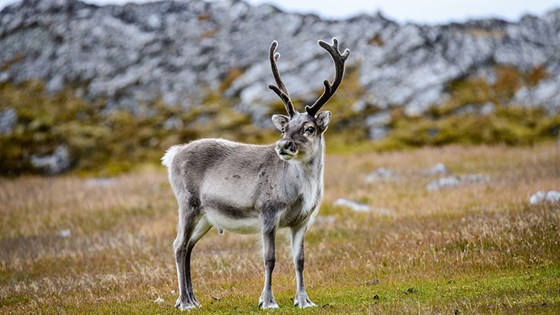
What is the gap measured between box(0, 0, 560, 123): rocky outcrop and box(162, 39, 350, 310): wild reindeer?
35.5m

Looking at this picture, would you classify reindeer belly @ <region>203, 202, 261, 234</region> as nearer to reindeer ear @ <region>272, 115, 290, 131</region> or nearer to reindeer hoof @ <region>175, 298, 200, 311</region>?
reindeer hoof @ <region>175, 298, 200, 311</region>

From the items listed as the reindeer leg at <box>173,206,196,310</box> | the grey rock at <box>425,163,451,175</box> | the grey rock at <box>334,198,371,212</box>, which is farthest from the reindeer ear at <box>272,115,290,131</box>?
the grey rock at <box>425,163,451,175</box>

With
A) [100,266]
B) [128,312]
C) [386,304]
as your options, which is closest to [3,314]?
[128,312]

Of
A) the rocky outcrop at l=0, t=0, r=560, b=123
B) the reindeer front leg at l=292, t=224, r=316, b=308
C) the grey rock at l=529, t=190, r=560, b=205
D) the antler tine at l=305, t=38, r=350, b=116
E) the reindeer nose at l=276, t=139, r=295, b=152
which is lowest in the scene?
the rocky outcrop at l=0, t=0, r=560, b=123

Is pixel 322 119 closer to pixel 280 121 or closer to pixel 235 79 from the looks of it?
pixel 280 121

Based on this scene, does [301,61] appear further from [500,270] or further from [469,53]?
[500,270]

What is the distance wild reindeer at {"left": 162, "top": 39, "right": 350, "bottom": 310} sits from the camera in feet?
33.0

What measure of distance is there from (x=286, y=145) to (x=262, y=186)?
1112mm

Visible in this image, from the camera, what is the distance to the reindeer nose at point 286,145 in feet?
31.4

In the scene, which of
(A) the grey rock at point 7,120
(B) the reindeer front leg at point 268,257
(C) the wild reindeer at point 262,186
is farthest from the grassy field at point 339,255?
(A) the grey rock at point 7,120

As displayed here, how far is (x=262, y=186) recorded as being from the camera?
10359 mm

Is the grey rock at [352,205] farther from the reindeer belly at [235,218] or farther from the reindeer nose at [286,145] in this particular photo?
the reindeer nose at [286,145]

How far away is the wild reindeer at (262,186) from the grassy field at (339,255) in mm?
1137

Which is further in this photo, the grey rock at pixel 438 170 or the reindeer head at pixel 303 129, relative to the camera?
the grey rock at pixel 438 170
